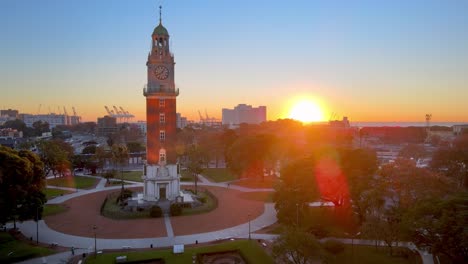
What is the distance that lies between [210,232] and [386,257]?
15.3 metres

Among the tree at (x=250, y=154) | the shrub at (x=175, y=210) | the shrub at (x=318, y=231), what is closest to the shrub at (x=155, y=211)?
the shrub at (x=175, y=210)

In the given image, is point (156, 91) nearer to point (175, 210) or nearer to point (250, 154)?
point (175, 210)

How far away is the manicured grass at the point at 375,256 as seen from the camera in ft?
84.3

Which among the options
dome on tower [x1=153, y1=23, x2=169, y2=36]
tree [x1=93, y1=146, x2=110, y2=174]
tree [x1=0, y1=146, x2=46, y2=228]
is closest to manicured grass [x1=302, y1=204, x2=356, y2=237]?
tree [x1=0, y1=146, x2=46, y2=228]

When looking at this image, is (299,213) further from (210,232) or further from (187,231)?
(187,231)

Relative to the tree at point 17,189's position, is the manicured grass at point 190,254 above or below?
below

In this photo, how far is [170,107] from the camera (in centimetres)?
4391

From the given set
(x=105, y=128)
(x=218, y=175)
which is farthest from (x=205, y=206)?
(x=105, y=128)

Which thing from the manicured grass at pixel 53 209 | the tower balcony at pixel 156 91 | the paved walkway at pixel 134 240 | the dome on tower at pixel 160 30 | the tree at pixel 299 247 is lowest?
the paved walkway at pixel 134 240

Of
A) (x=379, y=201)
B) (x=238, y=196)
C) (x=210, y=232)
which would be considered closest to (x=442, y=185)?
(x=379, y=201)

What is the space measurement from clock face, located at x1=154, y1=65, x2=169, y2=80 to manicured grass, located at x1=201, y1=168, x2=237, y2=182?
24.8 metres

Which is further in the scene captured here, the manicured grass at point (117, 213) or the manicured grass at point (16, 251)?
the manicured grass at point (117, 213)

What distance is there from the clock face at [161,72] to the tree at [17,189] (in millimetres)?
17155

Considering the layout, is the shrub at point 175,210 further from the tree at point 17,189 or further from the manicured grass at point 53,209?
the manicured grass at point 53,209
